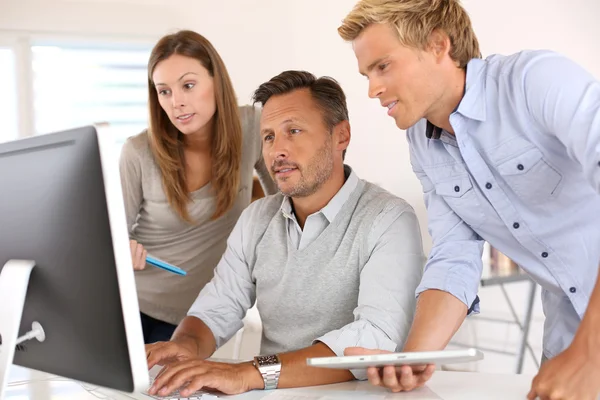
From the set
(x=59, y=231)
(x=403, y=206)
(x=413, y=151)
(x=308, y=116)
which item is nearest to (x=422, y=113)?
(x=413, y=151)

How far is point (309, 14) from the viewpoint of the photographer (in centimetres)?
431

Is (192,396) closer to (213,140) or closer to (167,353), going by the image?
(167,353)

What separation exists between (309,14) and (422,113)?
3054mm

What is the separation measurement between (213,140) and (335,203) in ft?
1.84

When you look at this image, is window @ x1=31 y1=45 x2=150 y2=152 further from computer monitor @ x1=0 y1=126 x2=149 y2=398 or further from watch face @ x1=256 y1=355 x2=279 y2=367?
computer monitor @ x1=0 y1=126 x2=149 y2=398

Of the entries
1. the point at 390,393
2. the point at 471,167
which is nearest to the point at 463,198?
the point at 471,167

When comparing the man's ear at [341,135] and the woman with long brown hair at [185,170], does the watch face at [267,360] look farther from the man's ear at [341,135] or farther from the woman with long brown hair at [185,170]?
the woman with long brown hair at [185,170]

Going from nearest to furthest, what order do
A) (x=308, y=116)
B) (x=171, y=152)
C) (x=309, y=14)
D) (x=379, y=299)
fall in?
(x=379, y=299)
(x=308, y=116)
(x=171, y=152)
(x=309, y=14)

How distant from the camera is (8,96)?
12.4ft

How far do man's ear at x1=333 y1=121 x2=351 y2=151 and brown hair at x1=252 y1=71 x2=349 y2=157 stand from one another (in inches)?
0.5

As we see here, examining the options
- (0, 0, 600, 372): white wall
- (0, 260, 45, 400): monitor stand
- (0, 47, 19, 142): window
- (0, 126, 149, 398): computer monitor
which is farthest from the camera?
(0, 0, 600, 372): white wall

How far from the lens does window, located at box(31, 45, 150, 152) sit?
3840 mm

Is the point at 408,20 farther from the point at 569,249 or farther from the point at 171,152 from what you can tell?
the point at 171,152

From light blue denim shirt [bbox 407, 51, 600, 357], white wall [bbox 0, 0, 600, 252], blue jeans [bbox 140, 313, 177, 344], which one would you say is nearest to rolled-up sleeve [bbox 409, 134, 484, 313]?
light blue denim shirt [bbox 407, 51, 600, 357]
